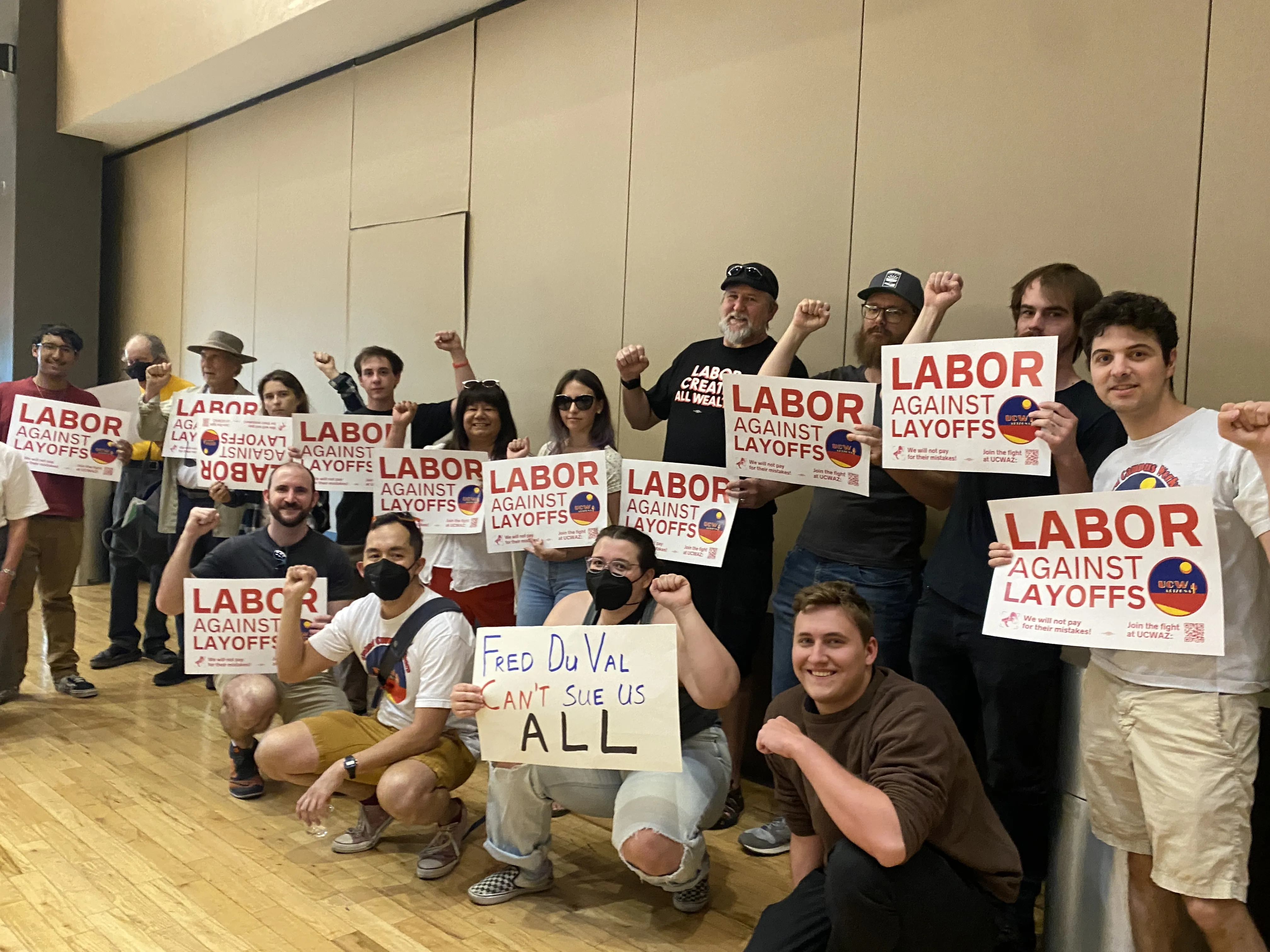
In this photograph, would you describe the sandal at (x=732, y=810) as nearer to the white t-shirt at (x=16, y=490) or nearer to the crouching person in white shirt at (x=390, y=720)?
the crouching person in white shirt at (x=390, y=720)

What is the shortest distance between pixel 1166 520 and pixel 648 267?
2.80m

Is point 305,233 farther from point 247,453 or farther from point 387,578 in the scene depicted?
point 387,578

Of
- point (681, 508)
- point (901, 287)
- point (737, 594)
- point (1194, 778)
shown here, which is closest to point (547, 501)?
point (681, 508)

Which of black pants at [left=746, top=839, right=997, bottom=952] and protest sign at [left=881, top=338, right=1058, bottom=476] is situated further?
protest sign at [left=881, top=338, right=1058, bottom=476]

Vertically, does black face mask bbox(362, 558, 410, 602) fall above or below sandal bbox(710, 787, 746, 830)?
above

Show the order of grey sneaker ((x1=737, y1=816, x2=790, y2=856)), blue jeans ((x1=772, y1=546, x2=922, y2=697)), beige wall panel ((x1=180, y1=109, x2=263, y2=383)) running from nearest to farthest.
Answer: blue jeans ((x1=772, y1=546, x2=922, y2=697))
grey sneaker ((x1=737, y1=816, x2=790, y2=856))
beige wall panel ((x1=180, y1=109, x2=263, y2=383))

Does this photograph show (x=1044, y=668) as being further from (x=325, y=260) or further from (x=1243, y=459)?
(x=325, y=260)

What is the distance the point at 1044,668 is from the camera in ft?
7.83

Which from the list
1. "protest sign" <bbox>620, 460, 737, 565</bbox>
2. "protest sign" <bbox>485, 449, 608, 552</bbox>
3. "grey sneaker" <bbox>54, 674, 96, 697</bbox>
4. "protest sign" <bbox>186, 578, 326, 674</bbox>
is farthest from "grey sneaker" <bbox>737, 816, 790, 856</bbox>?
"grey sneaker" <bbox>54, 674, 96, 697</bbox>

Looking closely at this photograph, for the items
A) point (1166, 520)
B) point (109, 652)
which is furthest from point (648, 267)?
point (109, 652)

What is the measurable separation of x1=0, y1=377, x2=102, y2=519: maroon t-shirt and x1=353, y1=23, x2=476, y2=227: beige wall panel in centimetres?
202

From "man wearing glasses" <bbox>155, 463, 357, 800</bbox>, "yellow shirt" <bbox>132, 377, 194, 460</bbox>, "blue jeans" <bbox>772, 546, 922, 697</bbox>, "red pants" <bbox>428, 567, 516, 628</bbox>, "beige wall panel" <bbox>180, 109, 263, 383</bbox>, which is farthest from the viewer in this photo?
"beige wall panel" <bbox>180, 109, 263, 383</bbox>

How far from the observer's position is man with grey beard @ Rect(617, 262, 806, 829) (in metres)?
3.31

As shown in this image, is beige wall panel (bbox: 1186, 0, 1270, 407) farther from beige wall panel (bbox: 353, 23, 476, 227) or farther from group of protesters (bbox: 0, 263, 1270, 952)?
beige wall panel (bbox: 353, 23, 476, 227)
